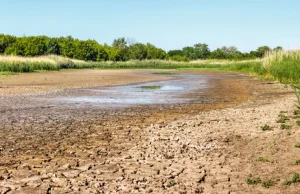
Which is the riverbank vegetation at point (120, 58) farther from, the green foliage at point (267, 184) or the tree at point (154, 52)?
the green foliage at point (267, 184)

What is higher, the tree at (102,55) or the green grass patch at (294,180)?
the tree at (102,55)

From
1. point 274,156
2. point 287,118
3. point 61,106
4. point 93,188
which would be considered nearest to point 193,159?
point 274,156

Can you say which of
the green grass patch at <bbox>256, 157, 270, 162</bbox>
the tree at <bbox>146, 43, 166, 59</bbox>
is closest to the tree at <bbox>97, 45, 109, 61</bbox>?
the tree at <bbox>146, 43, 166, 59</bbox>

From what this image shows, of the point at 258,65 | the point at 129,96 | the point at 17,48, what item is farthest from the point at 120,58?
the point at 129,96

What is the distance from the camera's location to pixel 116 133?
7.97m

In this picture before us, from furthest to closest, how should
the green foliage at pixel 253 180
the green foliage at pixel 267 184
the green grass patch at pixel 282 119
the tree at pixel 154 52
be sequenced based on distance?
the tree at pixel 154 52
the green grass patch at pixel 282 119
the green foliage at pixel 253 180
the green foliage at pixel 267 184

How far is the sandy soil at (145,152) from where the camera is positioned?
4875 millimetres

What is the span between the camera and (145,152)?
6410 mm

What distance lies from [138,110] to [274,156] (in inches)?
235

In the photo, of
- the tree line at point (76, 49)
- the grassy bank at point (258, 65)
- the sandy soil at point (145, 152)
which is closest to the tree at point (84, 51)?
the tree line at point (76, 49)

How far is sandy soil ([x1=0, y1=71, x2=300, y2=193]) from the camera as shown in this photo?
16.0ft

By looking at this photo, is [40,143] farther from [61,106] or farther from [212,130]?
[61,106]

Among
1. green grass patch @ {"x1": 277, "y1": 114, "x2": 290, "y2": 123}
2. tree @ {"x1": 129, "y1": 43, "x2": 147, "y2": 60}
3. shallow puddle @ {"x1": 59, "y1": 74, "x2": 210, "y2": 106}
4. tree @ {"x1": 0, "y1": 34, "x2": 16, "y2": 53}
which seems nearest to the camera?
green grass patch @ {"x1": 277, "y1": 114, "x2": 290, "y2": 123}

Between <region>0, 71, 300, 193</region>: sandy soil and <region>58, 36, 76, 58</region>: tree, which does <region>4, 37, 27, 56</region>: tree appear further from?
<region>0, 71, 300, 193</region>: sandy soil
